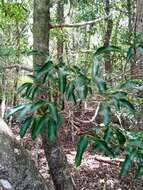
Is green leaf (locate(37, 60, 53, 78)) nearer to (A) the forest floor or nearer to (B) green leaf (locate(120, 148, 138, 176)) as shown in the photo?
(B) green leaf (locate(120, 148, 138, 176))

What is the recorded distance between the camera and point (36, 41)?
336 centimetres

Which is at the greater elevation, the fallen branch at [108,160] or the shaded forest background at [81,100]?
the shaded forest background at [81,100]

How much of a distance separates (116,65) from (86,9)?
1.38m

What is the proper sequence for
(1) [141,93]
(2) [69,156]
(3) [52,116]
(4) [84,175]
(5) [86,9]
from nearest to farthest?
(3) [52,116]
(1) [141,93]
(4) [84,175]
(2) [69,156]
(5) [86,9]

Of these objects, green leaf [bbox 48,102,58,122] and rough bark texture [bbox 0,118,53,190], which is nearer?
green leaf [bbox 48,102,58,122]

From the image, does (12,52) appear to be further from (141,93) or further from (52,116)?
(52,116)

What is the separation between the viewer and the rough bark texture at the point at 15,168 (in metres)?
1.87

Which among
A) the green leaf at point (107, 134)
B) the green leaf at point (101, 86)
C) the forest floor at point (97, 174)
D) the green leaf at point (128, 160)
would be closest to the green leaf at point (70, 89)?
the green leaf at point (101, 86)

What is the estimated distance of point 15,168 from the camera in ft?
6.26

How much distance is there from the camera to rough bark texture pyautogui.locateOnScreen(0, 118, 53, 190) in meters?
1.87

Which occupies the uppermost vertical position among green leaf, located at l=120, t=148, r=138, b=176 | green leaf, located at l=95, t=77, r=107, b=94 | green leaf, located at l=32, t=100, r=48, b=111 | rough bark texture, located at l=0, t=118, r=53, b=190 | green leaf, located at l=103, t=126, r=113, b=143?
green leaf, located at l=95, t=77, r=107, b=94

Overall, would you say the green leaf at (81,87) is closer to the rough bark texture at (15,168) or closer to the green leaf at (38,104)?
the green leaf at (38,104)

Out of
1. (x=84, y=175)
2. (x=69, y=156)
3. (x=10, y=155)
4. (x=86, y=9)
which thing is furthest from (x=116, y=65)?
(x=10, y=155)

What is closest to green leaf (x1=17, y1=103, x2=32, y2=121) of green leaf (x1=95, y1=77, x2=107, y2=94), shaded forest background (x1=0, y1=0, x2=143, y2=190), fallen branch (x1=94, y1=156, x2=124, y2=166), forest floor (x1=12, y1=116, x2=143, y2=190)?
shaded forest background (x1=0, y1=0, x2=143, y2=190)
